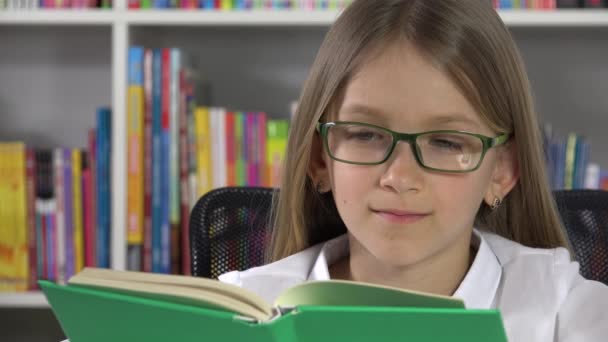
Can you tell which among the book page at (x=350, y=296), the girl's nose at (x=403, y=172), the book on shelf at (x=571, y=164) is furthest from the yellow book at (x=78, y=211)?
the book page at (x=350, y=296)

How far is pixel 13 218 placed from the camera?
184 centimetres

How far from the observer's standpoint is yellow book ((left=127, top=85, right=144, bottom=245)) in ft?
5.81

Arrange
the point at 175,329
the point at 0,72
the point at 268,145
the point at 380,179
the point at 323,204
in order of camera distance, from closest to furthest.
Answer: the point at 175,329 → the point at 380,179 → the point at 323,204 → the point at 268,145 → the point at 0,72

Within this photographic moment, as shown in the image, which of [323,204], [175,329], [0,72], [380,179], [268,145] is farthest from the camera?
[0,72]

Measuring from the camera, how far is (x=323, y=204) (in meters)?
1.12

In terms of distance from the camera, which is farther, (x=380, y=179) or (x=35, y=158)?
(x=35, y=158)

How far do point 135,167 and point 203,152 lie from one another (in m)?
0.15

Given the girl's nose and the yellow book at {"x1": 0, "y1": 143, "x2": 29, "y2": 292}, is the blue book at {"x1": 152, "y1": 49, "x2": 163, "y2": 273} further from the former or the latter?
the girl's nose

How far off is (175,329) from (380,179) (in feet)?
1.02

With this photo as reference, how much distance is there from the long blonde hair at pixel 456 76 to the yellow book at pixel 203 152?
0.73m

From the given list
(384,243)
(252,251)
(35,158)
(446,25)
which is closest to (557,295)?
(384,243)

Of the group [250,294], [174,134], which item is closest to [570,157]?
[174,134]

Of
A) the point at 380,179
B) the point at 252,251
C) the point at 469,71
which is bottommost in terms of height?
the point at 252,251

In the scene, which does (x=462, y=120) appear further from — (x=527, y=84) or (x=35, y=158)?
(x=35, y=158)
